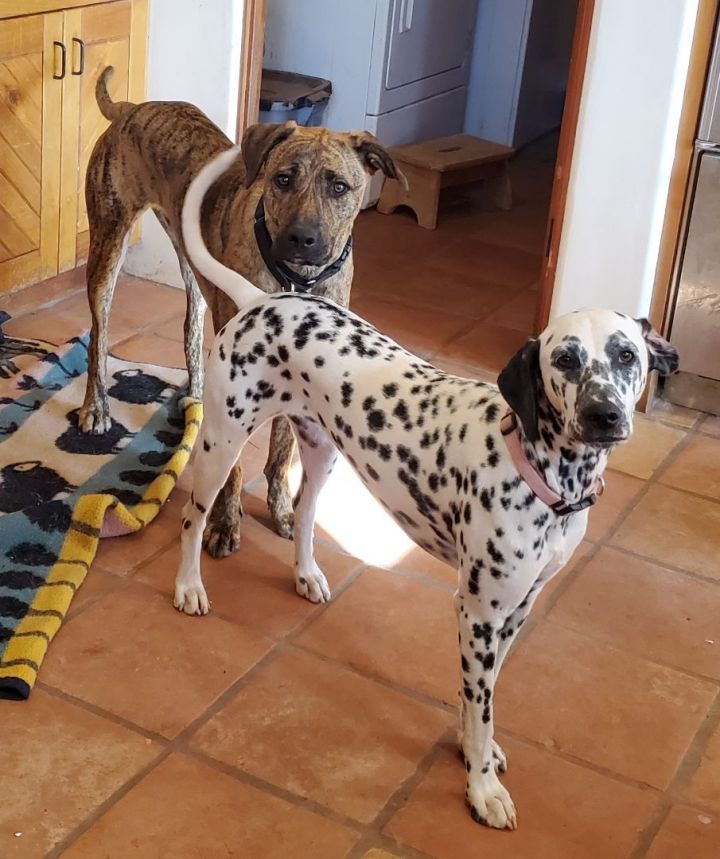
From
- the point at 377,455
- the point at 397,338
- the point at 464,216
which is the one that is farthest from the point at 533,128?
the point at 377,455

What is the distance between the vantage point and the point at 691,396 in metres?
4.02

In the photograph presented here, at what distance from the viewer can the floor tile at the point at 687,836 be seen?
86.6 inches

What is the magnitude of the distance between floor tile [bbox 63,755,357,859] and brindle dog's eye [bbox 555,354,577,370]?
917 mm

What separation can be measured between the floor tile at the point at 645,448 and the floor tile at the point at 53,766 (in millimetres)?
1834

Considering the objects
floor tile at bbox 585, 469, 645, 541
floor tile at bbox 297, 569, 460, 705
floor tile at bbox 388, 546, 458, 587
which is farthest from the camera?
floor tile at bbox 585, 469, 645, 541

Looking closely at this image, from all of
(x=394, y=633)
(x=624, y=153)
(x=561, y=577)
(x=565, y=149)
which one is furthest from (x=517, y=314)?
(x=394, y=633)

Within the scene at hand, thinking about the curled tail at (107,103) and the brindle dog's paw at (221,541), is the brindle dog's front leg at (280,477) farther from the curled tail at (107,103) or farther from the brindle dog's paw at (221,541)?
the curled tail at (107,103)

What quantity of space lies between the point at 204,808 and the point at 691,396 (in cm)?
242

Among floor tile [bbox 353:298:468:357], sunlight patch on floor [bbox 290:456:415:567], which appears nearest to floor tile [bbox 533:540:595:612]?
sunlight patch on floor [bbox 290:456:415:567]

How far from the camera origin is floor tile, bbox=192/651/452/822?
7.52ft

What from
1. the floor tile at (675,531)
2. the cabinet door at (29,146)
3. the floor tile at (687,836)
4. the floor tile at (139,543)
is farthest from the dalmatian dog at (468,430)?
the cabinet door at (29,146)

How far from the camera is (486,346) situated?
434 cm

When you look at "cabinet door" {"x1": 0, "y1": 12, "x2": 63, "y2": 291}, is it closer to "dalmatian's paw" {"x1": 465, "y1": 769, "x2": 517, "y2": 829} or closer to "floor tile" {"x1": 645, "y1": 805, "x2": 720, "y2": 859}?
"dalmatian's paw" {"x1": 465, "y1": 769, "x2": 517, "y2": 829}

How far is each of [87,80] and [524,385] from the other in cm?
268
